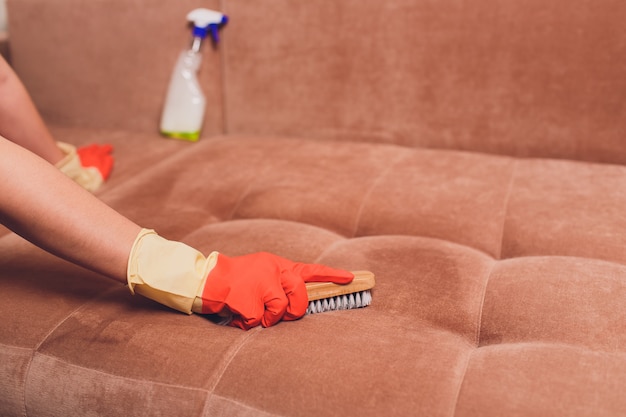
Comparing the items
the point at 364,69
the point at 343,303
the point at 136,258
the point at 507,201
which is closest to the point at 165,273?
the point at 136,258

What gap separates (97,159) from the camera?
1639mm

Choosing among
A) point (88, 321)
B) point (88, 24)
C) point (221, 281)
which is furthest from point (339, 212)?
point (88, 24)

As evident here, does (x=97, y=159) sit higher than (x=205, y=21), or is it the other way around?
(x=205, y=21)

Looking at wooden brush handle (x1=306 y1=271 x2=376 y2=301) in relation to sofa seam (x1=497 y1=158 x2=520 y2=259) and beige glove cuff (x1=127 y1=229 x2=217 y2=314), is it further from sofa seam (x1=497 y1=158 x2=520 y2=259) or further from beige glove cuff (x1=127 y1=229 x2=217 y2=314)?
sofa seam (x1=497 y1=158 x2=520 y2=259)

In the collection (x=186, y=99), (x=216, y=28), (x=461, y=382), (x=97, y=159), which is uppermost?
(x=216, y=28)

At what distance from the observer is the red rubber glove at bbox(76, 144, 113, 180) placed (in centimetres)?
161

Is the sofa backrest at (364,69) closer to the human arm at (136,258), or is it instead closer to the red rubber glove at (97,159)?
the red rubber glove at (97,159)

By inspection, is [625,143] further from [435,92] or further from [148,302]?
[148,302]

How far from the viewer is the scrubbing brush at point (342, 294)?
988 mm

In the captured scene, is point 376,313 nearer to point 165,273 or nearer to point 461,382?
point 461,382

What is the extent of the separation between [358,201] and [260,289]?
0.48 meters

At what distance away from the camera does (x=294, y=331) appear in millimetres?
945

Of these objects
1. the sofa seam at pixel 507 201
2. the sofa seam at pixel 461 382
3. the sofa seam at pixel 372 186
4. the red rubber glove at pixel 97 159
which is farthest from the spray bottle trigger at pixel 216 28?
the sofa seam at pixel 461 382

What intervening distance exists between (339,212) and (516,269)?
0.40 meters
